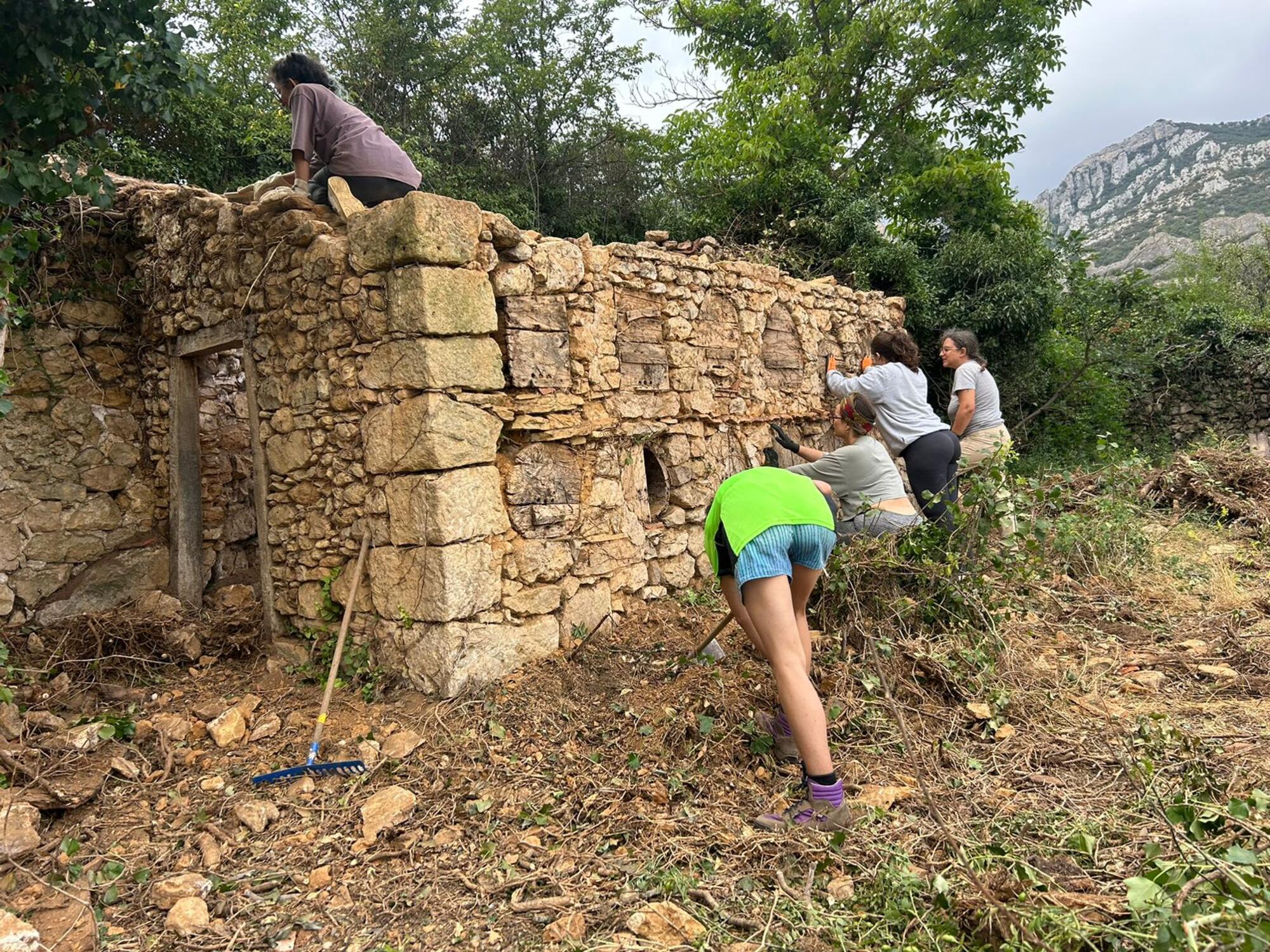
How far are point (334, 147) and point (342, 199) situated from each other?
376mm

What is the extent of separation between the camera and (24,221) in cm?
457

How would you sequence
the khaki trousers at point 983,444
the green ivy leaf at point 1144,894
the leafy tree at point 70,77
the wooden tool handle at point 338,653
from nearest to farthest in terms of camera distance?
the green ivy leaf at point 1144,894 < the leafy tree at point 70,77 < the wooden tool handle at point 338,653 < the khaki trousers at point 983,444

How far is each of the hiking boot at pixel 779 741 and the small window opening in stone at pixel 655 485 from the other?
1.89 metres

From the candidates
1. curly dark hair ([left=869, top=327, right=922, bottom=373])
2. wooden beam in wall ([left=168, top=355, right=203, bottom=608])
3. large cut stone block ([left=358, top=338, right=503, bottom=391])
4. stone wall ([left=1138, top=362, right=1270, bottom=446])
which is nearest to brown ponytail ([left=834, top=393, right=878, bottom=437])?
curly dark hair ([left=869, top=327, right=922, bottom=373])

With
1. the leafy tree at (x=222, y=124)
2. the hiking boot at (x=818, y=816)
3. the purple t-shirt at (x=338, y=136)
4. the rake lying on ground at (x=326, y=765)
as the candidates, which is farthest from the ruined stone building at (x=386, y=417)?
the leafy tree at (x=222, y=124)

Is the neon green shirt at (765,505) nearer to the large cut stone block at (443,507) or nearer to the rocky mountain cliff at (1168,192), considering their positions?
the large cut stone block at (443,507)

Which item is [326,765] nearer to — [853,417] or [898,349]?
[853,417]

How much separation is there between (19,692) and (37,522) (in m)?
1.38

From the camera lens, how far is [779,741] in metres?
3.44

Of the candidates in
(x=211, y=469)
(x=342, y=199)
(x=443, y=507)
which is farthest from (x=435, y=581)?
(x=211, y=469)

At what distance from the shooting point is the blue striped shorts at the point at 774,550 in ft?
9.59

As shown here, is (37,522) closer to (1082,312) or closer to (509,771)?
(509,771)

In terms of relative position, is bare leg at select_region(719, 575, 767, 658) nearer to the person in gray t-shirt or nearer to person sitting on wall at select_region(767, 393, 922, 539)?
person sitting on wall at select_region(767, 393, 922, 539)

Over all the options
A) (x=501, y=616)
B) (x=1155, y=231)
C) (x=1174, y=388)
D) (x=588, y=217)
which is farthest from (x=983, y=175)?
(x=1155, y=231)
